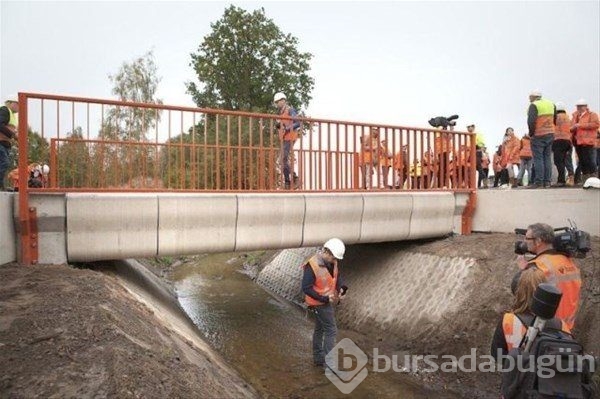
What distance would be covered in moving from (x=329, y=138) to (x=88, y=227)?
4.35 meters

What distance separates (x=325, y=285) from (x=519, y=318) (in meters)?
3.61

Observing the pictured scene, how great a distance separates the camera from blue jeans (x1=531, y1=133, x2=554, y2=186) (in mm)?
9250

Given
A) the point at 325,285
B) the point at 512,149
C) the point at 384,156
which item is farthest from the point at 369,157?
the point at 512,149

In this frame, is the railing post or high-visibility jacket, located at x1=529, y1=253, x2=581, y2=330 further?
the railing post

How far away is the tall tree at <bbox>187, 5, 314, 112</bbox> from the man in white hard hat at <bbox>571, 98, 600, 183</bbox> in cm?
2237

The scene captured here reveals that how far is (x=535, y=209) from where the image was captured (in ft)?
29.9

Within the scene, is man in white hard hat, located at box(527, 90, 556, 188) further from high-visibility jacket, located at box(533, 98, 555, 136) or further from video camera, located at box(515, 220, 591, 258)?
video camera, located at box(515, 220, 591, 258)

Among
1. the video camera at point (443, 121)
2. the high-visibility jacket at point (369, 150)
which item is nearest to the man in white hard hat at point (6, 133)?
the high-visibility jacket at point (369, 150)

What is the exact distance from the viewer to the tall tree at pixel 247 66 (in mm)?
A: 31062

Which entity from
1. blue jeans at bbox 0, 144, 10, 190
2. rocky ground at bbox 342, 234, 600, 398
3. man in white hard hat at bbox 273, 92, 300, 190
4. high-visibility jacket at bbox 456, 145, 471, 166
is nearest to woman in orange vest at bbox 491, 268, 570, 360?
rocky ground at bbox 342, 234, 600, 398

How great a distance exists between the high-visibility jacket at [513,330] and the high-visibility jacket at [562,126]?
7.54 m

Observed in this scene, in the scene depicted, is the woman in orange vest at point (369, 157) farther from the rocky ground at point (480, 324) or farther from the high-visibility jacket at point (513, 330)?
the high-visibility jacket at point (513, 330)

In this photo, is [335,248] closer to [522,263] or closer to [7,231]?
[522,263]

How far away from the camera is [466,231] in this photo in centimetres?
1027
